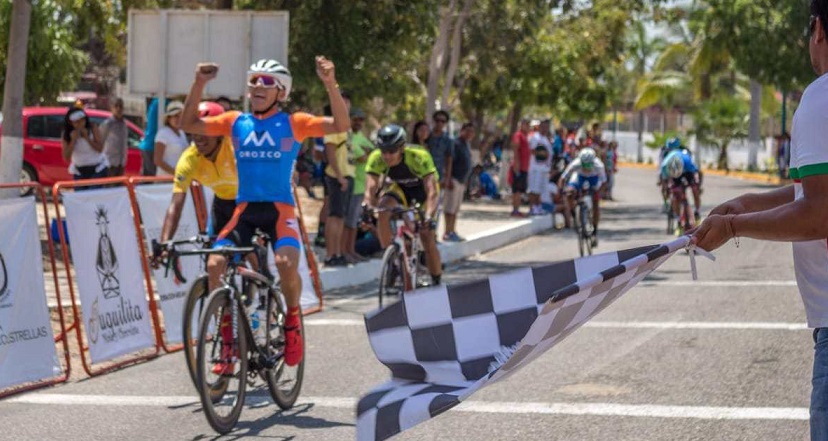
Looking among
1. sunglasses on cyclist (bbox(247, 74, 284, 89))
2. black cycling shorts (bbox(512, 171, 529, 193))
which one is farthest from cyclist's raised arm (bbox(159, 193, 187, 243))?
black cycling shorts (bbox(512, 171, 529, 193))

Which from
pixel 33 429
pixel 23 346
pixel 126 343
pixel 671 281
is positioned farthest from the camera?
pixel 671 281

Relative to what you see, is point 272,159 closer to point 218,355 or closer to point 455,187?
point 218,355

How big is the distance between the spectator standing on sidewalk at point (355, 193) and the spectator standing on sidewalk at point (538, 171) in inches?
411

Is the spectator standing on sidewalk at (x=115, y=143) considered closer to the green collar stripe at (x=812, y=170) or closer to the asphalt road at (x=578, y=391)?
the asphalt road at (x=578, y=391)

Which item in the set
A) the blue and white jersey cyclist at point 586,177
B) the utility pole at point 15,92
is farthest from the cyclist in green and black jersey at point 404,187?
the blue and white jersey cyclist at point 586,177

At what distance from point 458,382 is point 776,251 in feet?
53.9

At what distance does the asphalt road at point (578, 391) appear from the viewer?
26.3 feet

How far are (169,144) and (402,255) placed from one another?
11.2ft

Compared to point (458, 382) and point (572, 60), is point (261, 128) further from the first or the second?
point (572, 60)

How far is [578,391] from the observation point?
359 inches

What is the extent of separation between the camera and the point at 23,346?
9.66 m

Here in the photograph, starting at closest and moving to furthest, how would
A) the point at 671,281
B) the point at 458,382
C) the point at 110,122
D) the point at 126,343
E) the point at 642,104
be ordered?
the point at 458,382
the point at 126,343
the point at 671,281
the point at 110,122
the point at 642,104

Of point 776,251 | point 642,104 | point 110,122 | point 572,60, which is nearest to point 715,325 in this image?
point 776,251

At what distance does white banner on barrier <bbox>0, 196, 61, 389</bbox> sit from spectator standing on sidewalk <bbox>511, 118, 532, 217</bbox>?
726 inches
